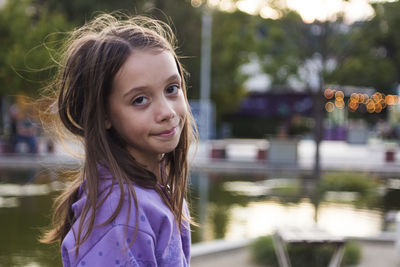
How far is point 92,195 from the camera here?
127cm

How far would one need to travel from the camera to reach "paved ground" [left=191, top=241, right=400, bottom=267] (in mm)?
6258

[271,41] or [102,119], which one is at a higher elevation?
[271,41]

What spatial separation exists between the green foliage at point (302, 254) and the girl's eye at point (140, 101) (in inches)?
198

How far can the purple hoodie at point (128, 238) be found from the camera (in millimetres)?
1217

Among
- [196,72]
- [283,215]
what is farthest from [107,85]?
[196,72]

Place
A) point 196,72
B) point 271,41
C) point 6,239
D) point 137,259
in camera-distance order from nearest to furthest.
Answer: point 137,259, point 6,239, point 271,41, point 196,72

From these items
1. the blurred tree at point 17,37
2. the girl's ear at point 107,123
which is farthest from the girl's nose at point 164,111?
the blurred tree at point 17,37

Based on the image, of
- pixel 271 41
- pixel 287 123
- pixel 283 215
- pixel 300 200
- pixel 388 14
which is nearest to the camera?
pixel 283 215

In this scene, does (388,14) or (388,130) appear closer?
(388,14)

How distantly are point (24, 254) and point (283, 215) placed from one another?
15.1 ft

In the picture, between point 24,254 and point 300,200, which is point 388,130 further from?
point 24,254

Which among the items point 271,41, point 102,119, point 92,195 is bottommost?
point 92,195

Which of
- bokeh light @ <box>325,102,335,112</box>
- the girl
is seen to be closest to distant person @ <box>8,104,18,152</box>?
the girl

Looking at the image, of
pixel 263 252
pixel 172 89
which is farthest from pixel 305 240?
pixel 172 89
